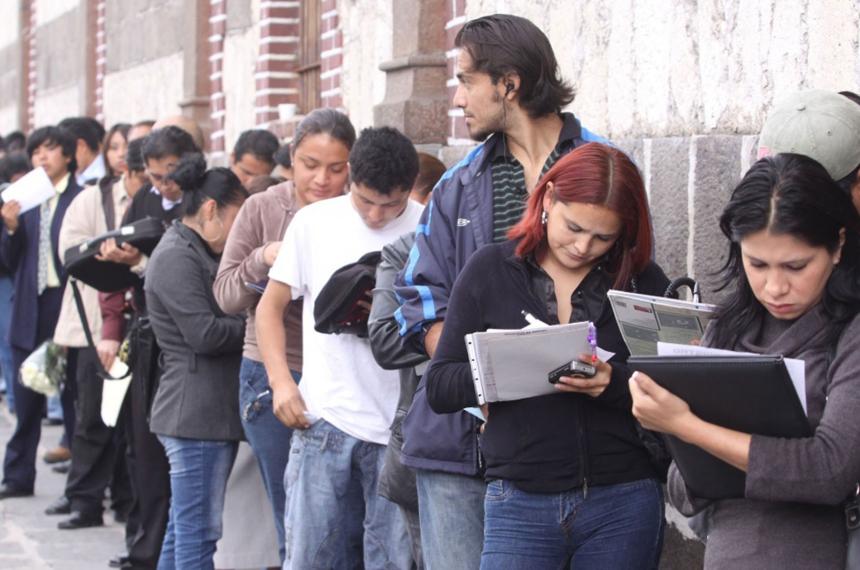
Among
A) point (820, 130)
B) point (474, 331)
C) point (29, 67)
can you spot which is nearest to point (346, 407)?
point (474, 331)

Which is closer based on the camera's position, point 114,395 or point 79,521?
point 114,395

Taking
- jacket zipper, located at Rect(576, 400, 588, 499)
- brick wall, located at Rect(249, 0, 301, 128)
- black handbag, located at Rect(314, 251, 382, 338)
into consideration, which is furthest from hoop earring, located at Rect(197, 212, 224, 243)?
brick wall, located at Rect(249, 0, 301, 128)

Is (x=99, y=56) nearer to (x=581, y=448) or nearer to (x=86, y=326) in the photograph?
(x=86, y=326)

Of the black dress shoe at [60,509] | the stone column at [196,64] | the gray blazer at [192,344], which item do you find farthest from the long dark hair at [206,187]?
the stone column at [196,64]

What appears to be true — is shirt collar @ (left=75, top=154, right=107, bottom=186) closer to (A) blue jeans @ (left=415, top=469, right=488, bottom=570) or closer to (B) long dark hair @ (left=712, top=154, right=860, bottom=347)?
(A) blue jeans @ (left=415, top=469, right=488, bottom=570)

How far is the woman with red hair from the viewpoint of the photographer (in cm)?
378

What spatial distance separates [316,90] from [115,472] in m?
3.09

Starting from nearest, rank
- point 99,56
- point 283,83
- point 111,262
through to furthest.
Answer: point 111,262 < point 283,83 < point 99,56

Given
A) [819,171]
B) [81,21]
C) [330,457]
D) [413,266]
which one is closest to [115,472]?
[330,457]

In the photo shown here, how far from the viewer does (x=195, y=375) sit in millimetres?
6156

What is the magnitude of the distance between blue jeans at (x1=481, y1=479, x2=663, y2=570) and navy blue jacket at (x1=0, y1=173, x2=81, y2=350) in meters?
6.15

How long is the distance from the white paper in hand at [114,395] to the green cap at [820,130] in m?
4.44

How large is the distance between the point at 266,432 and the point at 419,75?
2.80 metres

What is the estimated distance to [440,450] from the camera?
13.5 ft
